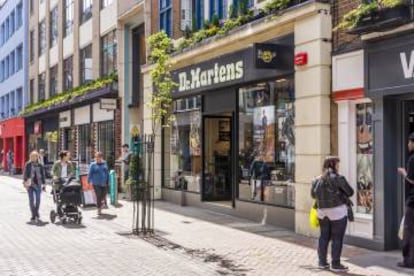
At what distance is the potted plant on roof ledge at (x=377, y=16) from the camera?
999cm

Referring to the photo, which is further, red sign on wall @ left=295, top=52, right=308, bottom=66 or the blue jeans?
the blue jeans

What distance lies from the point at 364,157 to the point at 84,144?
67.7 ft

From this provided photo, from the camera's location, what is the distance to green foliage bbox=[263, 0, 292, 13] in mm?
13352

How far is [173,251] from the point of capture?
11.4m

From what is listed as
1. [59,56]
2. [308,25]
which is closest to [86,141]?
[59,56]

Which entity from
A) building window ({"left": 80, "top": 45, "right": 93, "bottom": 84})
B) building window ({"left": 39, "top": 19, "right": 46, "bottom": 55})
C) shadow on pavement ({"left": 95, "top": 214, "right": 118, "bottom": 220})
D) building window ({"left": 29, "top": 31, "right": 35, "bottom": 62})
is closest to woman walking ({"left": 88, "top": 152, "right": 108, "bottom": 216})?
shadow on pavement ({"left": 95, "top": 214, "right": 118, "bottom": 220})

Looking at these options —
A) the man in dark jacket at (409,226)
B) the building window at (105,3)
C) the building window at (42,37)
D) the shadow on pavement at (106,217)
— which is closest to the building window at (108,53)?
the building window at (105,3)

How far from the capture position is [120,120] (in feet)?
81.9

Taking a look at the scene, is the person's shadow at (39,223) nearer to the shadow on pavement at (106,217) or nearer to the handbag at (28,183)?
the handbag at (28,183)

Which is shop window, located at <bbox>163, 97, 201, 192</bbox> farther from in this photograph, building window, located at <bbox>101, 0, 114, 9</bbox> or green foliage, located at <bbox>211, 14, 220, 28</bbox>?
building window, located at <bbox>101, 0, 114, 9</bbox>

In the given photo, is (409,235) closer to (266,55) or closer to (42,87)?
(266,55)

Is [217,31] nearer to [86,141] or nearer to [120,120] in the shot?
[120,120]

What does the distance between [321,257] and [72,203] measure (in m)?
7.65

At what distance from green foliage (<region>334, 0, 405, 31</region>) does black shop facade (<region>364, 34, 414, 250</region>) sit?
0.48m
